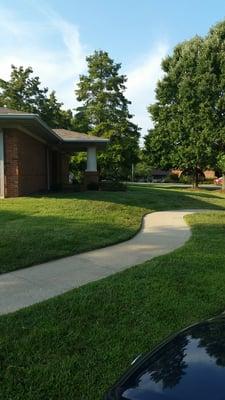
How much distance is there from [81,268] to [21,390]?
3551 mm

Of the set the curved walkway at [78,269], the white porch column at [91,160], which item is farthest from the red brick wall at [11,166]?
the white porch column at [91,160]

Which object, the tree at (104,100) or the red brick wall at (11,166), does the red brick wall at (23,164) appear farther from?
the tree at (104,100)

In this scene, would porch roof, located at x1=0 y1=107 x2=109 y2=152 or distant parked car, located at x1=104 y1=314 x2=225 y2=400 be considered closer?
distant parked car, located at x1=104 y1=314 x2=225 y2=400

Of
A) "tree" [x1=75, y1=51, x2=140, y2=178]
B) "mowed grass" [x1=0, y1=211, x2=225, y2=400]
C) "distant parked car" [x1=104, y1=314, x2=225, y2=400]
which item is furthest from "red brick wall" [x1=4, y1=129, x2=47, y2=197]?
"tree" [x1=75, y1=51, x2=140, y2=178]

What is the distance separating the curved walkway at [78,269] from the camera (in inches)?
217

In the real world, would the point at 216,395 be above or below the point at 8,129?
below

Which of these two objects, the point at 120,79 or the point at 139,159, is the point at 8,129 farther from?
the point at 120,79

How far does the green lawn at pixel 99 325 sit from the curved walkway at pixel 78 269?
0.97ft

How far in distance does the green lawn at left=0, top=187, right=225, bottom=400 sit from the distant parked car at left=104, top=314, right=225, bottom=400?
110 cm

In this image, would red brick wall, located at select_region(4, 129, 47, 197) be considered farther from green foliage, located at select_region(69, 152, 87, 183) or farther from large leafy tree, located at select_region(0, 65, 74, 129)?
large leafy tree, located at select_region(0, 65, 74, 129)

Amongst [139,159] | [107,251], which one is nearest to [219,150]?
[139,159]

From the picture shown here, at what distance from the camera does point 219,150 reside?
35.6 meters

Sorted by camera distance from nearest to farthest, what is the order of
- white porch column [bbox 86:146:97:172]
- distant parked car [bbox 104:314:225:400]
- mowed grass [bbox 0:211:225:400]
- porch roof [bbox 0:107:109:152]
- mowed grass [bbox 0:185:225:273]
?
distant parked car [bbox 104:314:225:400] < mowed grass [bbox 0:211:225:400] < mowed grass [bbox 0:185:225:273] < porch roof [bbox 0:107:109:152] < white porch column [bbox 86:146:97:172]

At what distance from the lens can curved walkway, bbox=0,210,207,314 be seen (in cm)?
552
